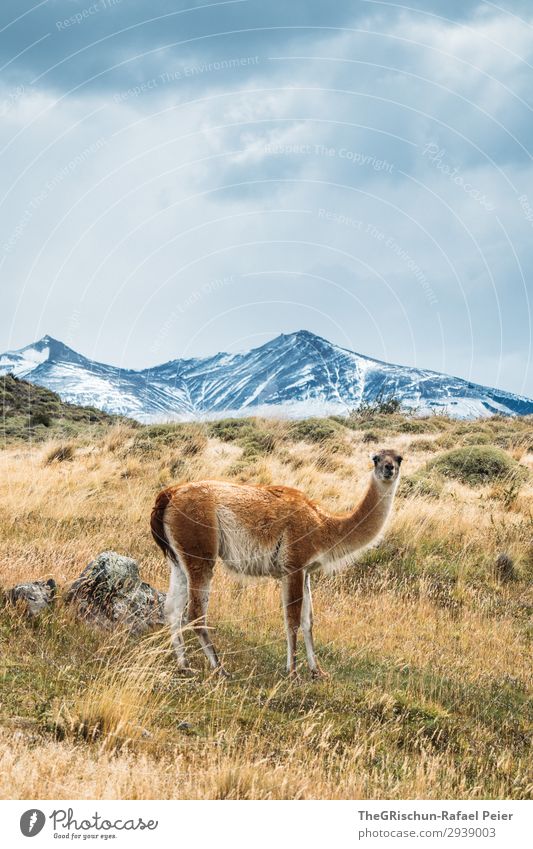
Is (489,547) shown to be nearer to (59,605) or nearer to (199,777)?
(59,605)

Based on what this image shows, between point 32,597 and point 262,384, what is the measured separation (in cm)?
1197

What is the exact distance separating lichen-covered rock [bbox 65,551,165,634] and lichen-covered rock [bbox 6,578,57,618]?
0.23m

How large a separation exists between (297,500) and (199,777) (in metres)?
2.98

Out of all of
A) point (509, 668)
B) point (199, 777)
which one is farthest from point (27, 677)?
point (509, 668)

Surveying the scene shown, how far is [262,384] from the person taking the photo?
18391 millimetres

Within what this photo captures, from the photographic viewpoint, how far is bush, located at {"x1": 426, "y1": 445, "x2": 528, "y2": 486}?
682 inches

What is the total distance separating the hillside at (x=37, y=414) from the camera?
29.5 metres

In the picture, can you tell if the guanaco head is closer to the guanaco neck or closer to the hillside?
the guanaco neck

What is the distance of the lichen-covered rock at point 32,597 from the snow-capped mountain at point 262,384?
11.2 feet

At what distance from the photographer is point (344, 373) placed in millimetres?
29625

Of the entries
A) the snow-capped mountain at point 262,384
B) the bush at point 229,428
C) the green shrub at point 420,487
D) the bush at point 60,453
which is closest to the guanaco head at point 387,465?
the snow-capped mountain at point 262,384

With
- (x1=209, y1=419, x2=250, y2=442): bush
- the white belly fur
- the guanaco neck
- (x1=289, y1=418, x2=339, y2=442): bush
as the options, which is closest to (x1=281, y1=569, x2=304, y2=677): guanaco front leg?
the white belly fur

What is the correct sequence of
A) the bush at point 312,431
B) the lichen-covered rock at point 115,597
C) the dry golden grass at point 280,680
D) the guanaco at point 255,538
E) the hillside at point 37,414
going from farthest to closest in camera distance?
1. the hillside at point 37,414
2. the bush at point 312,431
3. the lichen-covered rock at point 115,597
4. the guanaco at point 255,538
5. the dry golden grass at point 280,680

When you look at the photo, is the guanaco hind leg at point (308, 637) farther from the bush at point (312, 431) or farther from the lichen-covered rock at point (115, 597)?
the bush at point (312, 431)
